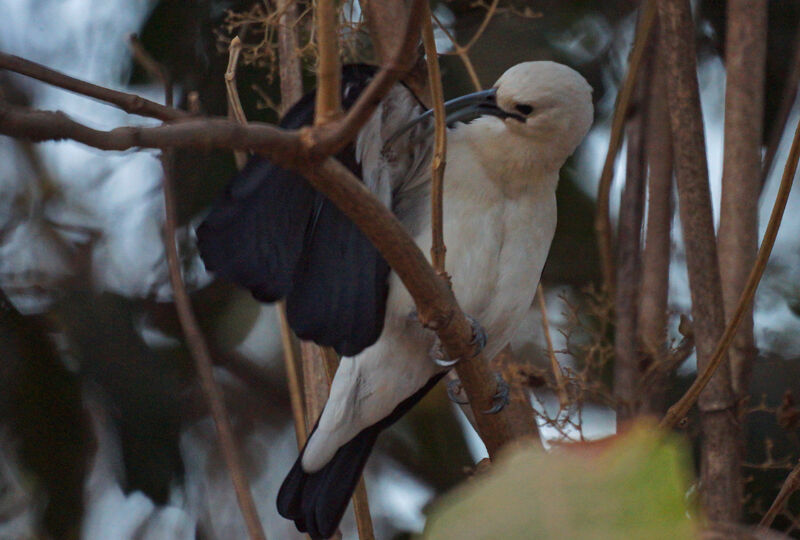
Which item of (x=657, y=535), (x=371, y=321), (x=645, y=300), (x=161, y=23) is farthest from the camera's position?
(x=161, y=23)

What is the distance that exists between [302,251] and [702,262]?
53 cm

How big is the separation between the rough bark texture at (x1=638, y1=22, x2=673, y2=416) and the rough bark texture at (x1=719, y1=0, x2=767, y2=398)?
12 cm

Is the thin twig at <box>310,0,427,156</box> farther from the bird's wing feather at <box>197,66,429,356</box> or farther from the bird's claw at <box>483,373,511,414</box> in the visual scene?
the bird's claw at <box>483,373,511,414</box>

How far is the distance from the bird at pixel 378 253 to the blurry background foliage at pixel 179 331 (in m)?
0.46

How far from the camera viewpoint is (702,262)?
1355 millimetres

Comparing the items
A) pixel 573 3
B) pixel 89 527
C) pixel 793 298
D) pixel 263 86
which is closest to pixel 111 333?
pixel 89 527

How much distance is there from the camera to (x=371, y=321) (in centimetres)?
129

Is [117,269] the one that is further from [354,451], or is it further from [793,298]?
[793,298]

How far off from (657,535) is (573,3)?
1.87 meters

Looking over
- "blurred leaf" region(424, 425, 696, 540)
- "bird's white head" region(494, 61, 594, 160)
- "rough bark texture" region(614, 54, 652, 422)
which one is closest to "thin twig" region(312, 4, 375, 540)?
"blurred leaf" region(424, 425, 696, 540)

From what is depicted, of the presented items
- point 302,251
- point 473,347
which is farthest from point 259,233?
point 473,347

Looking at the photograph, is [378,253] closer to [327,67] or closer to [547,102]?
[547,102]

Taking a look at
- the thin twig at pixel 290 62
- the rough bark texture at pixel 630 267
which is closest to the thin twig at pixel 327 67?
the thin twig at pixel 290 62

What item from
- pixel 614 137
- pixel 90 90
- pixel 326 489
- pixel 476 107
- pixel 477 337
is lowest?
pixel 326 489
